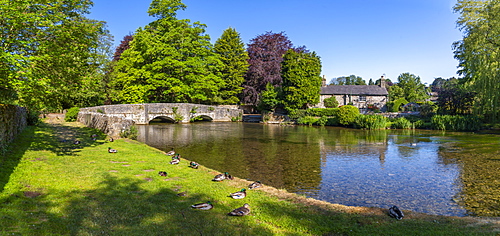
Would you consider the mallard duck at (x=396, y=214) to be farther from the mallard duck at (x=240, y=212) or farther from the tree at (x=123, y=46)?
the tree at (x=123, y=46)

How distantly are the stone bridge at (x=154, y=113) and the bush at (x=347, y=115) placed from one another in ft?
61.2

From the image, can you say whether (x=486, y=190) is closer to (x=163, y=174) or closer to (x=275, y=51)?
(x=163, y=174)

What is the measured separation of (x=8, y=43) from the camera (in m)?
10.0

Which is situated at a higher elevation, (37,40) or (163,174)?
(37,40)

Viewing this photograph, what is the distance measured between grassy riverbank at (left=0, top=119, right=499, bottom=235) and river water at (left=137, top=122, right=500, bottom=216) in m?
2.54

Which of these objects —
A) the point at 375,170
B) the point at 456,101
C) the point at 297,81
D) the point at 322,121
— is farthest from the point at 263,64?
the point at 375,170

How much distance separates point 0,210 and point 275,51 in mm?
56952

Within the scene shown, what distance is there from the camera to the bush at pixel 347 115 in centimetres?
4041

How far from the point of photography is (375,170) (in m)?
15.6

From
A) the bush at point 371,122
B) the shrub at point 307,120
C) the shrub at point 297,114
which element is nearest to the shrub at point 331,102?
the shrub at point 297,114

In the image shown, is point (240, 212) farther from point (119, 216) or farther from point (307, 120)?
point (307, 120)

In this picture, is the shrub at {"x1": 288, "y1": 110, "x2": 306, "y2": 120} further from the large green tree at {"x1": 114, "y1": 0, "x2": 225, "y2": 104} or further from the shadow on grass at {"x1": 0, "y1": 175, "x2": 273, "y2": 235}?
the shadow on grass at {"x1": 0, "y1": 175, "x2": 273, "y2": 235}

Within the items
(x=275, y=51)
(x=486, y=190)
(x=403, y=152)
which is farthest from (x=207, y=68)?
(x=486, y=190)

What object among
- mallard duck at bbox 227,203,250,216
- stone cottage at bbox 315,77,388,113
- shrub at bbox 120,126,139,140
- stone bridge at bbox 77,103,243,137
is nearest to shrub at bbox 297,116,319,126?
stone bridge at bbox 77,103,243,137
